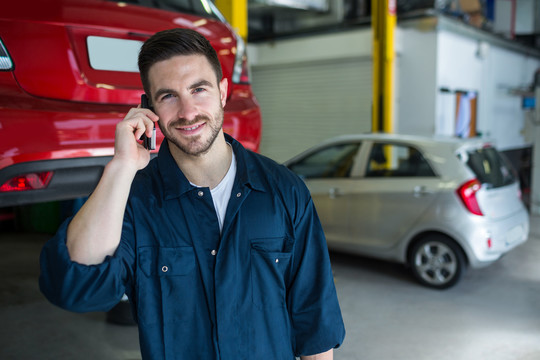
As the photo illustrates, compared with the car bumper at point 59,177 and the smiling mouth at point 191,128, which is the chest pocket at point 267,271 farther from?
the car bumper at point 59,177

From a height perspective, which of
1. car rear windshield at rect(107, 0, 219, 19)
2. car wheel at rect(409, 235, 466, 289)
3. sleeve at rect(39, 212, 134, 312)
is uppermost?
car rear windshield at rect(107, 0, 219, 19)

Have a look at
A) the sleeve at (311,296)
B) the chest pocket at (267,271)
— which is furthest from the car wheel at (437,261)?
the chest pocket at (267,271)

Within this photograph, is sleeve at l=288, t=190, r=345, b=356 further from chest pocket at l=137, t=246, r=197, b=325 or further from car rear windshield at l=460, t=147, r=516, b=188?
car rear windshield at l=460, t=147, r=516, b=188

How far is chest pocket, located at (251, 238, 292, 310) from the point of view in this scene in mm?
1450

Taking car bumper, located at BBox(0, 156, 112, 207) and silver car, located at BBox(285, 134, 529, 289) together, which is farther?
silver car, located at BBox(285, 134, 529, 289)

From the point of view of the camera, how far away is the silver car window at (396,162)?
466 centimetres

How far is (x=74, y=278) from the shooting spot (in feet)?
4.02

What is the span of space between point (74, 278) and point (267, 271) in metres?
0.54

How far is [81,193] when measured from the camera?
7.07ft

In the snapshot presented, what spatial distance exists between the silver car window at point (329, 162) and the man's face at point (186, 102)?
12.2 feet

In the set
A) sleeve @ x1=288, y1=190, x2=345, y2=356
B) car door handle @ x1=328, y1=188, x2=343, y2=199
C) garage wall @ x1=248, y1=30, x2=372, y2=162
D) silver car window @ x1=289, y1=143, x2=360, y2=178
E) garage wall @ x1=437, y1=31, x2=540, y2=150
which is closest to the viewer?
sleeve @ x1=288, y1=190, x2=345, y2=356

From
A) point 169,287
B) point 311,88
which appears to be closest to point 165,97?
point 169,287

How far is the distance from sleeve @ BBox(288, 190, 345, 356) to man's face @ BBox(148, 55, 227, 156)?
0.40 metres

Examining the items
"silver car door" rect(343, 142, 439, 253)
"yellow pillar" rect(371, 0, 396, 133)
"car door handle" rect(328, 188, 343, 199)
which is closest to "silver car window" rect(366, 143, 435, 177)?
"silver car door" rect(343, 142, 439, 253)
